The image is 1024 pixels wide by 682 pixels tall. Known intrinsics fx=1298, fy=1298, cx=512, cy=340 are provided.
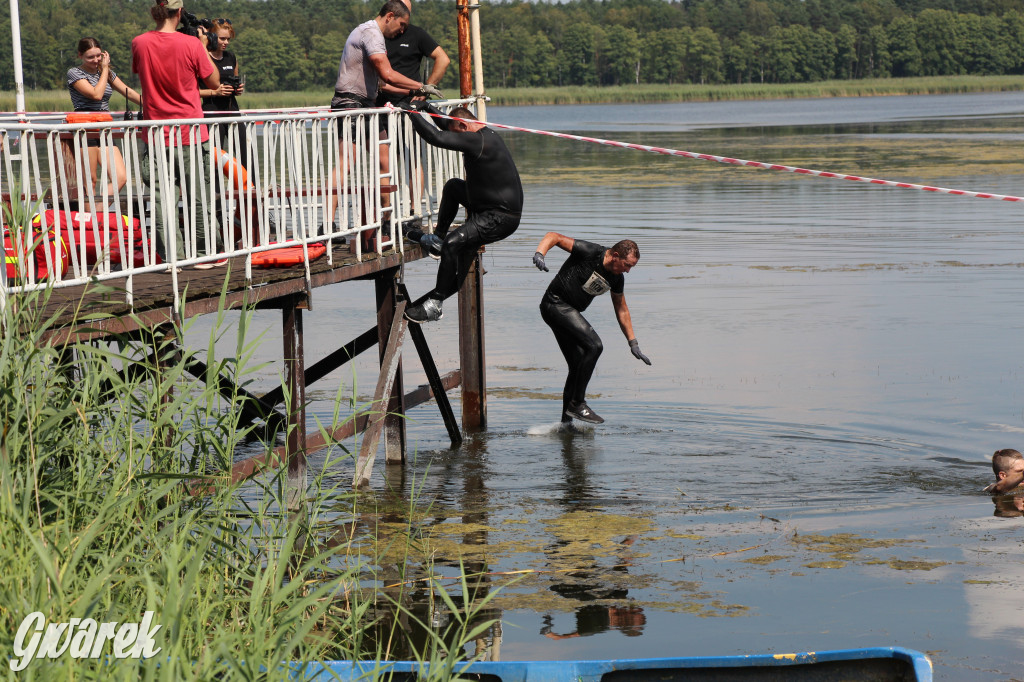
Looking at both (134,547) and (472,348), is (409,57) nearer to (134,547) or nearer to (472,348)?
(472,348)

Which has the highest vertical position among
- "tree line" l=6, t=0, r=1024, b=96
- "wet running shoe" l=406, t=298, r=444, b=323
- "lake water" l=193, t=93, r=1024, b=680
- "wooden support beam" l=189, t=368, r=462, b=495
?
"tree line" l=6, t=0, r=1024, b=96

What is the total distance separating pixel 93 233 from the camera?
295 inches

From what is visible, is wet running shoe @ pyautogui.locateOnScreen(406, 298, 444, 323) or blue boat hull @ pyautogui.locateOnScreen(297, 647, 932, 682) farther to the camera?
wet running shoe @ pyautogui.locateOnScreen(406, 298, 444, 323)

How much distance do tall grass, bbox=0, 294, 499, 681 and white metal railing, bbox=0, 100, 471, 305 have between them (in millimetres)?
522

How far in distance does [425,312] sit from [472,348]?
1462mm

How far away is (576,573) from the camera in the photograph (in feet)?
25.0

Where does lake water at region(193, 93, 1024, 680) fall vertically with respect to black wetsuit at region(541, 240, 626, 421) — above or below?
below

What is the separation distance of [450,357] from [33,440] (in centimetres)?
921

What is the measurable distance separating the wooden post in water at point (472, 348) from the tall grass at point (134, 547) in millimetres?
4630

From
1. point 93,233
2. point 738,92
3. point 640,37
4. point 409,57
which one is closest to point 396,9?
point 409,57

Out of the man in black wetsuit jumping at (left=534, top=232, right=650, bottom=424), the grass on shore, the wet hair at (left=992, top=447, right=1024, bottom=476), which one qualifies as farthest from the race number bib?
the grass on shore

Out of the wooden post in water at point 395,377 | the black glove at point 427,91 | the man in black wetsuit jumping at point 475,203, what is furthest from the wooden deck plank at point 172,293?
the black glove at point 427,91

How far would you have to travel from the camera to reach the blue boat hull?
5.11 m

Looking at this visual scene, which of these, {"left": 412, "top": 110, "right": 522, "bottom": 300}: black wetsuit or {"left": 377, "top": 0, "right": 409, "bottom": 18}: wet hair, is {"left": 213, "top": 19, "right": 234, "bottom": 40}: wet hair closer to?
{"left": 377, "top": 0, "right": 409, "bottom": 18}: wet hair
